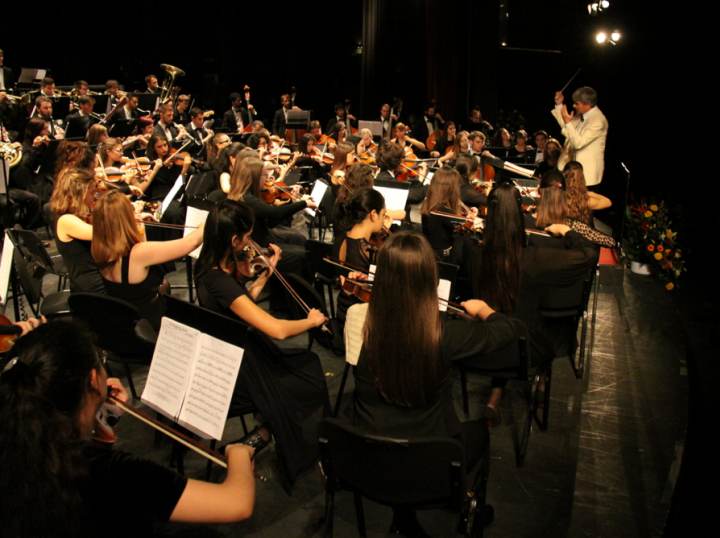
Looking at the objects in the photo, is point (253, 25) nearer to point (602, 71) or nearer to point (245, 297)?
point (602, 71)

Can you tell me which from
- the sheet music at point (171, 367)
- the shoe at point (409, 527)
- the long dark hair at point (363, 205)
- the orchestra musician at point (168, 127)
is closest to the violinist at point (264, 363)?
the sheet music at point (171, 367)

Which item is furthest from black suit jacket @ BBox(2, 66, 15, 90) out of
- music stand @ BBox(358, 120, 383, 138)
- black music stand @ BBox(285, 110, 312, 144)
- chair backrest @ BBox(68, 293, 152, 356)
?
chair backrest @ BBox(68, 293, 152, 356)

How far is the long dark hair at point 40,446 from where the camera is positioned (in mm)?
1138

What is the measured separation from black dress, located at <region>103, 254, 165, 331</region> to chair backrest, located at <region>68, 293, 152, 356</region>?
0.30m

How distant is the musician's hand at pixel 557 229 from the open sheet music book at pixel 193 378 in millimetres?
2273

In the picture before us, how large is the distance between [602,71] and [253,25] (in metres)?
8.98

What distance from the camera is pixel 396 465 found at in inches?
65.5

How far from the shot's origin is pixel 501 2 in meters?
11.2

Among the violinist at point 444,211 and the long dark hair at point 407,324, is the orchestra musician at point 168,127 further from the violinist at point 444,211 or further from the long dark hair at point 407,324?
the long dark hair at point 407,324

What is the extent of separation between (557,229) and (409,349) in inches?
79.7

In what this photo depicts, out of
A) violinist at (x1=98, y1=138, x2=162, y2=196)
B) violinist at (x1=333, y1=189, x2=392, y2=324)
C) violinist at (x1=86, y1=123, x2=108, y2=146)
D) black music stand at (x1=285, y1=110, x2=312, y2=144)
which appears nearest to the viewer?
violinist at (x1=333, y1=189, x2=392, y2=324)

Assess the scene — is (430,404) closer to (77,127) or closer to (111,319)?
(111,319)

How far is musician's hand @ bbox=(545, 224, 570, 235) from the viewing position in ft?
11.2

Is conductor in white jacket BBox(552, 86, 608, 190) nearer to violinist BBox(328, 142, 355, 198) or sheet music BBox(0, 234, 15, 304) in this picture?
violinist BBox(328, 142, 355, 198)
